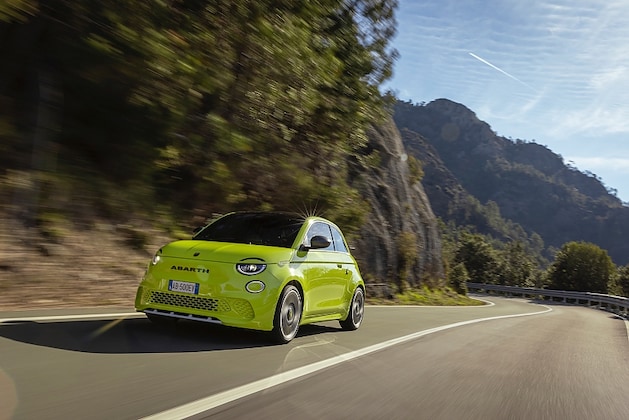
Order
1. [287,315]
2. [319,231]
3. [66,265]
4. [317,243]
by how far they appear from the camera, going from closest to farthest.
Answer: [287,315] < [317,243] < [319,231] < [66,265]

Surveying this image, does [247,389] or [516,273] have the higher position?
[516,273]

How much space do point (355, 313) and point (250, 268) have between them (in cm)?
328

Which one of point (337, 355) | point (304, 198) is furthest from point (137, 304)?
point (304, 198)

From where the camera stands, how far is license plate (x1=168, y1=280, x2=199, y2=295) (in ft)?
20.8

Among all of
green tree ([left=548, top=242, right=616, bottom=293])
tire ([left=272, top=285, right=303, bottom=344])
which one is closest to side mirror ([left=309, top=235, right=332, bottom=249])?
tire ([left=272, top=285, right=303, bottom=344])

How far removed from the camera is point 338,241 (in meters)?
9.09

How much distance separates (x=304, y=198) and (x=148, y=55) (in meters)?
7.57

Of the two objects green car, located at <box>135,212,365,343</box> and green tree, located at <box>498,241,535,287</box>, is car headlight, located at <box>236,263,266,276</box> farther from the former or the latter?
green tree, located at <box>498,241,535,287</box>

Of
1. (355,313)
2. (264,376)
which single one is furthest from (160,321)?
(355,313)

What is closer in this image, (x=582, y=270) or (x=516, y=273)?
(x=582, y=270)

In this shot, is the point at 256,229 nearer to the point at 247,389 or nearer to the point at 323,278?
the point at 323,278

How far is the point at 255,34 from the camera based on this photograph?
948 centimetres

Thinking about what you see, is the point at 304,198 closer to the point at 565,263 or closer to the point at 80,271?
the point at 80,271

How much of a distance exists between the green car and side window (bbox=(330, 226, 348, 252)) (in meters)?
0.79
